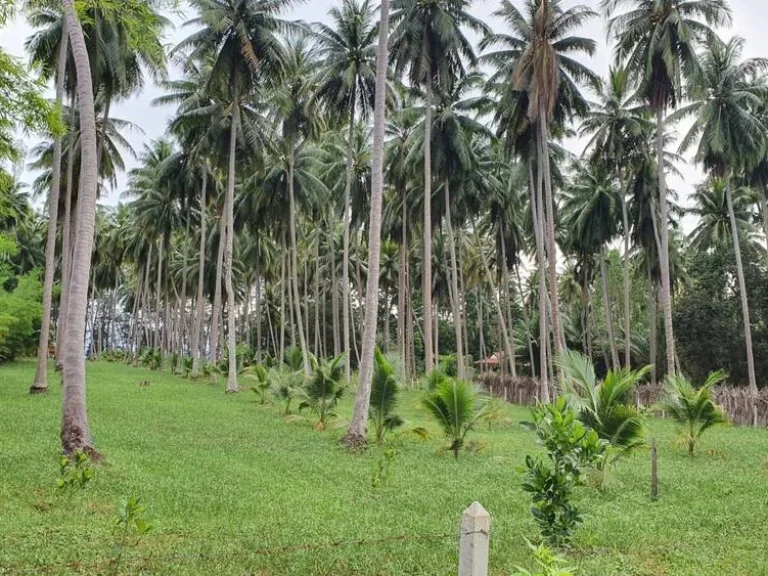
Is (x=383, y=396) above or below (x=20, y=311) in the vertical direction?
below

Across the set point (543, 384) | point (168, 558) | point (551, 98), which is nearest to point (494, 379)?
point (543, 384)

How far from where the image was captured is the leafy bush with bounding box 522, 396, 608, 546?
204 inches

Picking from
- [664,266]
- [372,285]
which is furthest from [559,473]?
[664,266]

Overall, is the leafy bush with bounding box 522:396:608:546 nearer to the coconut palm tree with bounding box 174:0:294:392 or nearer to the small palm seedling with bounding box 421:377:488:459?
the small palm seedling with bounding box 421:377:488:459

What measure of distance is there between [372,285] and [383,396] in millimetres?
2348

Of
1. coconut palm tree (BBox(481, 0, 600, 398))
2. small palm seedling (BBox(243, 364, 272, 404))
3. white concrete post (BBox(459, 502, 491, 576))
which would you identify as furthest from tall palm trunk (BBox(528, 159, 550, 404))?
white concrete post (BBox(459, 502, 491, 576))

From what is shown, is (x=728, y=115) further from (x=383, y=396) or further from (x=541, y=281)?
(x=383, y=396)

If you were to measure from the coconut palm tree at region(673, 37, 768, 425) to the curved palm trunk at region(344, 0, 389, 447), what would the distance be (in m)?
15.9

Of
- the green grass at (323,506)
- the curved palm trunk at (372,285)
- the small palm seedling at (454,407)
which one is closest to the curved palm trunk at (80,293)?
the green grass at (323,506)

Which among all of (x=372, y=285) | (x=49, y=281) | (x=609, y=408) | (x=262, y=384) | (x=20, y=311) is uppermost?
(x=49, y=281)

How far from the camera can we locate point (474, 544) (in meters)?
3.79

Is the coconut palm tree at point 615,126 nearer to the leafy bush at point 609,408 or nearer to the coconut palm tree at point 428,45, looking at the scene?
the coconut palm tree at point 428,45

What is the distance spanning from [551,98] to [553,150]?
5762 mm

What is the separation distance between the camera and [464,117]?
27.0m
